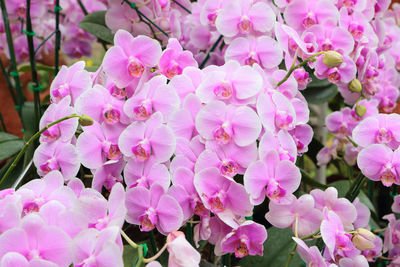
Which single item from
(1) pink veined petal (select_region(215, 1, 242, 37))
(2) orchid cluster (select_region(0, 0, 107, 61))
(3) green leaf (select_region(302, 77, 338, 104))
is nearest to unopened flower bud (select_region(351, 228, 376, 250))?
(1) pink veined petal (select_region(215, 1, 242, 37))

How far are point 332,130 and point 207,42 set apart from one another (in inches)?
10.2

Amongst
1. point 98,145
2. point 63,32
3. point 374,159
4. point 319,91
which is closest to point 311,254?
point 374,159

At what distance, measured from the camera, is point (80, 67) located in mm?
602

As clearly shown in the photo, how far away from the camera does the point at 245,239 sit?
0.52 meters

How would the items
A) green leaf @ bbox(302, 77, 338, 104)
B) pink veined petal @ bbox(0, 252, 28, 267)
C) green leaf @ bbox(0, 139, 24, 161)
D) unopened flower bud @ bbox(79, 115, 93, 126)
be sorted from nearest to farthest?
1. pink veined petal @ bbox(0, 252, 28, 267)
2. unopened flower bud @ bbox(79, 115, 93, 126)
3. green leaf @ bbox(0, 139, 24, 161)
4. green leaf @ bbox(302, 77, 338, 104)

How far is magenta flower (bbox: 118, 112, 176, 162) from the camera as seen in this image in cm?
51

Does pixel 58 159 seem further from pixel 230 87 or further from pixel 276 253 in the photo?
pixel 276 253

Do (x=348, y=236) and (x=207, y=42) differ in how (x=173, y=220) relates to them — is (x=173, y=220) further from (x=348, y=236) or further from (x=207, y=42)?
(x=207, y=42)

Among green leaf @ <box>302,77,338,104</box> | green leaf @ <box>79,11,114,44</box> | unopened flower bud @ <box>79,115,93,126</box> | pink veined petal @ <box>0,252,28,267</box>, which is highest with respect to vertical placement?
unopened flower bud @ <box>79,115,93,126</box>

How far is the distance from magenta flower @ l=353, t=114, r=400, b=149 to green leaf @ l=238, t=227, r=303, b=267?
0.59ft

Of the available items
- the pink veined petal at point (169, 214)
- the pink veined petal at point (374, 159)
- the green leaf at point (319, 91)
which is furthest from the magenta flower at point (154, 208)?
the green leaf at point (319, 91)

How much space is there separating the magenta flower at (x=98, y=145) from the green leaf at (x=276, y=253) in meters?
0.24

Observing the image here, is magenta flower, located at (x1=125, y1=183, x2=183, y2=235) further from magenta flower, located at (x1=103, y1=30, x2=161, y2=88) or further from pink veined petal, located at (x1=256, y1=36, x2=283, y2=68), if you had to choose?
pink veined petal, located at (x1=256, y1=36, x2=283, y2=68)

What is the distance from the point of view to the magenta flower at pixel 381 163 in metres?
0.56
